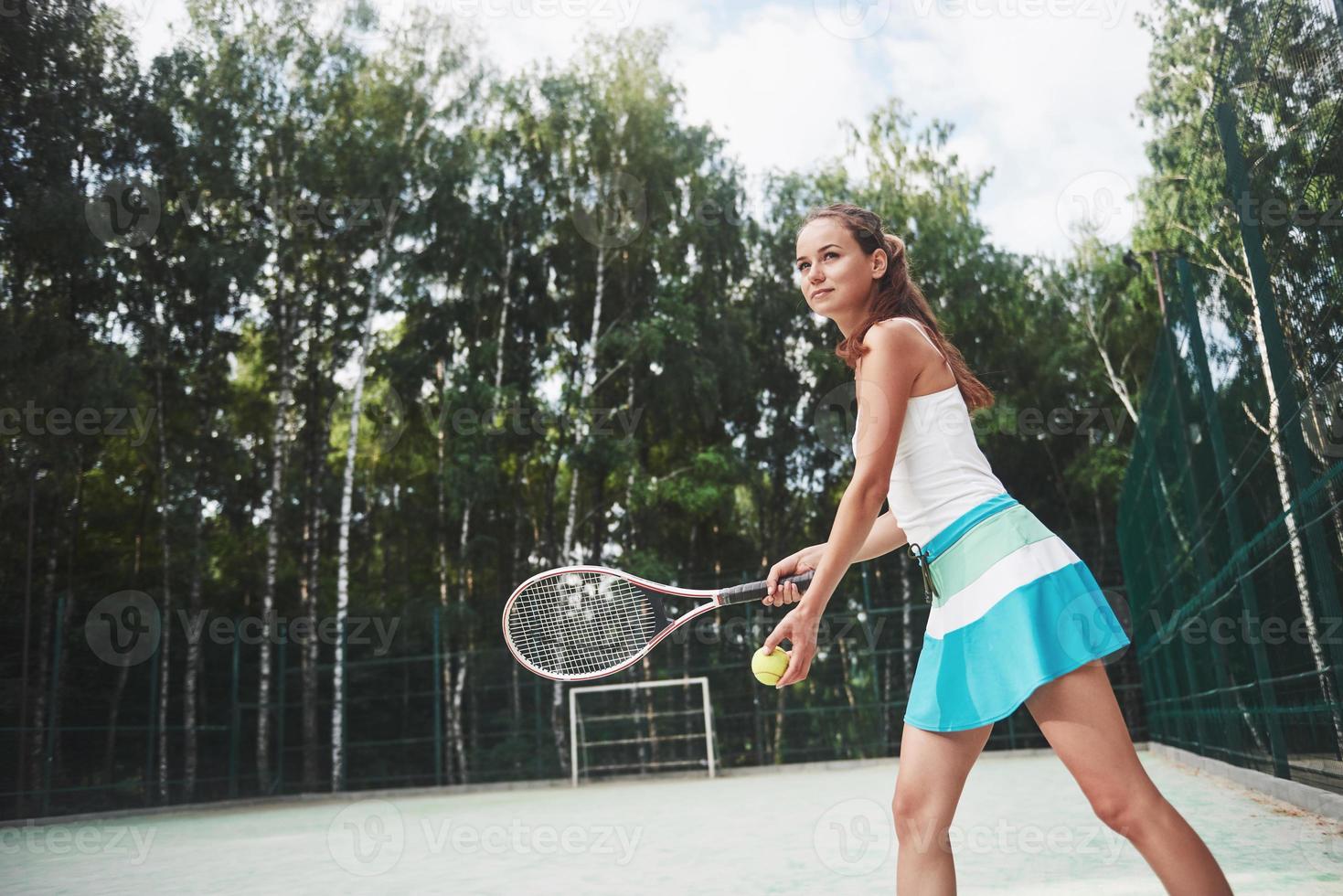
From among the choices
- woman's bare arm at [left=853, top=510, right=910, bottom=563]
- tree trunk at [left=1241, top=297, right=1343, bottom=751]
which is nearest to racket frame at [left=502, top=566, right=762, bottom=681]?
woman's bare arm at [left=853, top=510, right=910, bottom=563]

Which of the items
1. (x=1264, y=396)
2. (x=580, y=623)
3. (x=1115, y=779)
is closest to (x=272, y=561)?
(x=580, y=623)

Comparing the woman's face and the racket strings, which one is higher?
the woman's face

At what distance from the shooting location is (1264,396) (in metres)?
4.53

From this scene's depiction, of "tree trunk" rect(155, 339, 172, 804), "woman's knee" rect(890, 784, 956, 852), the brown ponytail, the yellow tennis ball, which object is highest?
"tree trunk" rect(155, 339, 172, 804)

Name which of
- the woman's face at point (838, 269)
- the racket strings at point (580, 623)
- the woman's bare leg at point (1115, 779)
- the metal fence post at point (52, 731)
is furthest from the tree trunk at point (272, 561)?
the woman's bare leg at point (1115, 779)

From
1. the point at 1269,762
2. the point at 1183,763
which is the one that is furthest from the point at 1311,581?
the point at 1183,763

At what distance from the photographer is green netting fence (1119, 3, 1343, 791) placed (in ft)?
11.6

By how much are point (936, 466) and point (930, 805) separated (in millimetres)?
528

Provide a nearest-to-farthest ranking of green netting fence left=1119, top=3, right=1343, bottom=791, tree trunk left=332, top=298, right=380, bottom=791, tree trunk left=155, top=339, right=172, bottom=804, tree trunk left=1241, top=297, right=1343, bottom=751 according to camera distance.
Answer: green netting fence left=1119, top=3, right=1343, bottom=791, tree trunk left=1241, top=297, right=1343, bottom=751, tree trunk left=332, top=298, right=380, bottom=791, tree trunk left=155, top=339, right=172, bottom=804

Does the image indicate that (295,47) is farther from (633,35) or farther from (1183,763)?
(1183,763)

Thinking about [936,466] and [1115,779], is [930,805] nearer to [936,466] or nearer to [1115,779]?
[1115,779]

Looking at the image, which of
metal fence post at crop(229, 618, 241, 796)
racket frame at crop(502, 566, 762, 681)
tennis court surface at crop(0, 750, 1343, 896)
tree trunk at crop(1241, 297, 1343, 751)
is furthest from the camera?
metal fence post at crop(229, 618, 241, 796)

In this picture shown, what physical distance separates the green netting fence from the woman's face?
2.22 m

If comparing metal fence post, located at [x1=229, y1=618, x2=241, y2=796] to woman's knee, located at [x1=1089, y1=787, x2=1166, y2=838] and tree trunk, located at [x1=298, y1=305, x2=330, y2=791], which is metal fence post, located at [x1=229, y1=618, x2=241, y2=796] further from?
woman's knee, located at [x1=1089, y1=787, x2=1166, y2=838]
